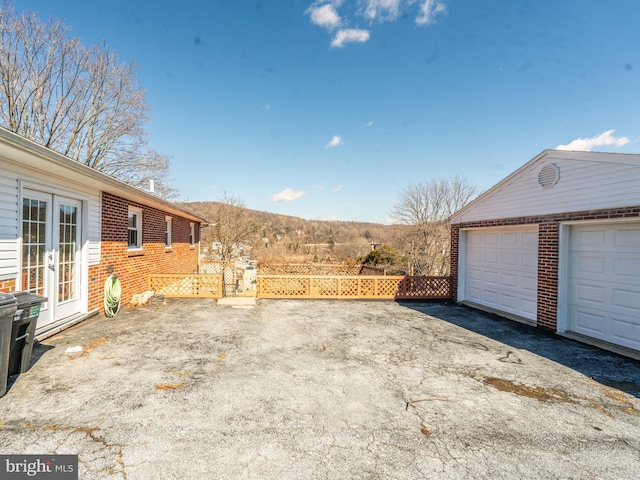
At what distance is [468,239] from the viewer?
8.70 m

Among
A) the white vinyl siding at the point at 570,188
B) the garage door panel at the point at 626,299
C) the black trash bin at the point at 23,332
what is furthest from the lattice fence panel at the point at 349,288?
the black trash bin at the point at 23,332

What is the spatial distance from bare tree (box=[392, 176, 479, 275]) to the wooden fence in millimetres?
8573

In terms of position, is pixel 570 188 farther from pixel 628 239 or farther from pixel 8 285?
pixel 8 285

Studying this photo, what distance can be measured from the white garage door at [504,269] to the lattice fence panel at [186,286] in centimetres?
744

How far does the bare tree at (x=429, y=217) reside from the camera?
58.2 ft

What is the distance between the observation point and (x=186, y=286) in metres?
8.59

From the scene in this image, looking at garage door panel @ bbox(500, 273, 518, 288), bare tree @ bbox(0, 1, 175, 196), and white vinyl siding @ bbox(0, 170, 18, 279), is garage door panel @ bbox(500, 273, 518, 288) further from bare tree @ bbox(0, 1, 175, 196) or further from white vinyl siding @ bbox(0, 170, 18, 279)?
bare tree @ bbox(0, 1, 175, 196)

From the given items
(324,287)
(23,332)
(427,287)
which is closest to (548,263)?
(427,287)

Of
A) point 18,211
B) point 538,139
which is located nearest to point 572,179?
point 538,139

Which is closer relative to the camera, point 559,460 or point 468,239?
point 559,460

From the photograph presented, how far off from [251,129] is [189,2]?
5.80 metres

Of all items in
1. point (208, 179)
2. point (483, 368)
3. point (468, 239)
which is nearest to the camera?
point (483, 368)

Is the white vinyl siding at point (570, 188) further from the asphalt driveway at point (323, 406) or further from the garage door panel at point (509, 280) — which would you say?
the asphalt driveway at point (323, 406)

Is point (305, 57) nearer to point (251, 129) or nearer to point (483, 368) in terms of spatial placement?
point (251, 129)
